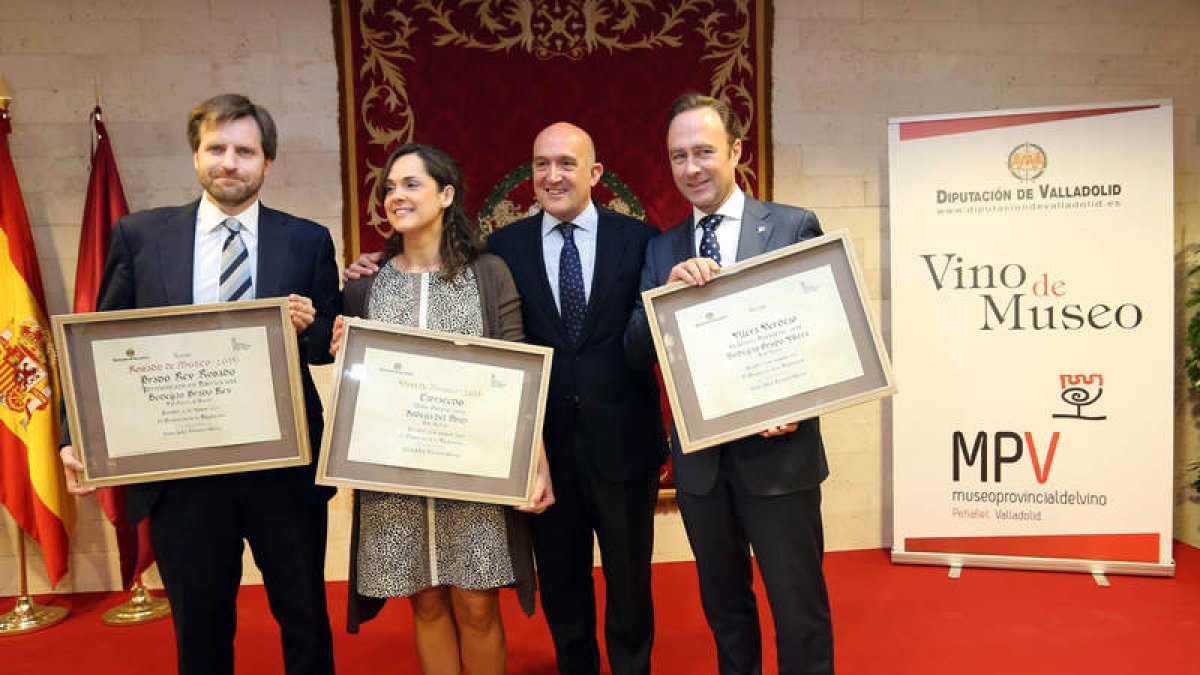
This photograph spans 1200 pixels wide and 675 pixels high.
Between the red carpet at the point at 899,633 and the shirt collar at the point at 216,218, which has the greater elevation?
the shirt collar at the point at 216,218

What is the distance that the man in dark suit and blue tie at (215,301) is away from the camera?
2113 millimetres

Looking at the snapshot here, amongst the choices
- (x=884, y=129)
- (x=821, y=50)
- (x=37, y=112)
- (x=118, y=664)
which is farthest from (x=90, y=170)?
(x=884, y=129)

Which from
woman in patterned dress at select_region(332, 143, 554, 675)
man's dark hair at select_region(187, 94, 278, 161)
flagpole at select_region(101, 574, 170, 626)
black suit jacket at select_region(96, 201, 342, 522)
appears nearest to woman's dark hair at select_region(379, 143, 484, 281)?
woman in patterned dress at select_region(332, 143, 554, 675)

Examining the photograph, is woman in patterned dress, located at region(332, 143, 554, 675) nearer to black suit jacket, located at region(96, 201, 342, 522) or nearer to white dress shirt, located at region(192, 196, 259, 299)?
black suit jacket, located at region(96, 201, 342, 522)

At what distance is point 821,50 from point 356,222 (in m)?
2.40

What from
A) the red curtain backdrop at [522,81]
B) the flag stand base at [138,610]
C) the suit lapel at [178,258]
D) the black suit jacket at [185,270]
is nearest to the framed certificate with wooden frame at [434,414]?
the black suit jacket at [185,270]

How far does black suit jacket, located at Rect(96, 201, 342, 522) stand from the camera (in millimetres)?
2125

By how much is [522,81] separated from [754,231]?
211 cm

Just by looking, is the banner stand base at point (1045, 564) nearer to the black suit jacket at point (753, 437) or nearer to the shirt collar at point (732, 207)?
the black suit jacket at point (753, 437)

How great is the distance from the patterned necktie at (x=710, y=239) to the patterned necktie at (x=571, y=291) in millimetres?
434

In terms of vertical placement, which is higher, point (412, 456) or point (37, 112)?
point (37, 112)

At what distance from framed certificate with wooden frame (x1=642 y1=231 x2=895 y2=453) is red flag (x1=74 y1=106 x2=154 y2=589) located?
2.73 meters

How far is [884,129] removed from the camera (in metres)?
4.20

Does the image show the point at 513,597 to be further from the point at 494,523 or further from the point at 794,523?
the point at 794,523
